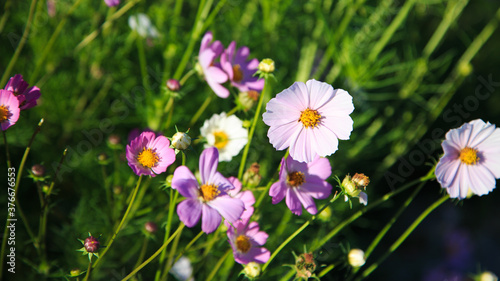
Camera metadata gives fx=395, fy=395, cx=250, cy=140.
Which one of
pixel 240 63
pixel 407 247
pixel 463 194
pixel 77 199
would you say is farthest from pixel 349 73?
pixel 77 199

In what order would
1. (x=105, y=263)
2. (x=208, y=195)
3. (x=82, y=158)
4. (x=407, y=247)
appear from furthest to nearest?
(x=407, y=247), (x=82, y=158), (x=105, y=263), (x=208, y=195)

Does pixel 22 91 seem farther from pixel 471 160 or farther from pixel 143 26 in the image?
pixel 471 160

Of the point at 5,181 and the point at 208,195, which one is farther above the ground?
the point at 208,195

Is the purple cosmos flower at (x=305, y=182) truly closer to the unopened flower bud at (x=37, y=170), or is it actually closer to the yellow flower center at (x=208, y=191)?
the yellow flower center at (x=208, y=191)

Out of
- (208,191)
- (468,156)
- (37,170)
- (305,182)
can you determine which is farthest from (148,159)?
(468,156)

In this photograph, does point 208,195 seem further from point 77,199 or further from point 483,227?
point 483,227

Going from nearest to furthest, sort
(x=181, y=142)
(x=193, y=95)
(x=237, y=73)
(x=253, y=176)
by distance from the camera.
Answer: (x=181, y=142) < (x=253, y=176) < (x=237, y=73) < (x=193, y=95)

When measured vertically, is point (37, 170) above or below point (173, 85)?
below
